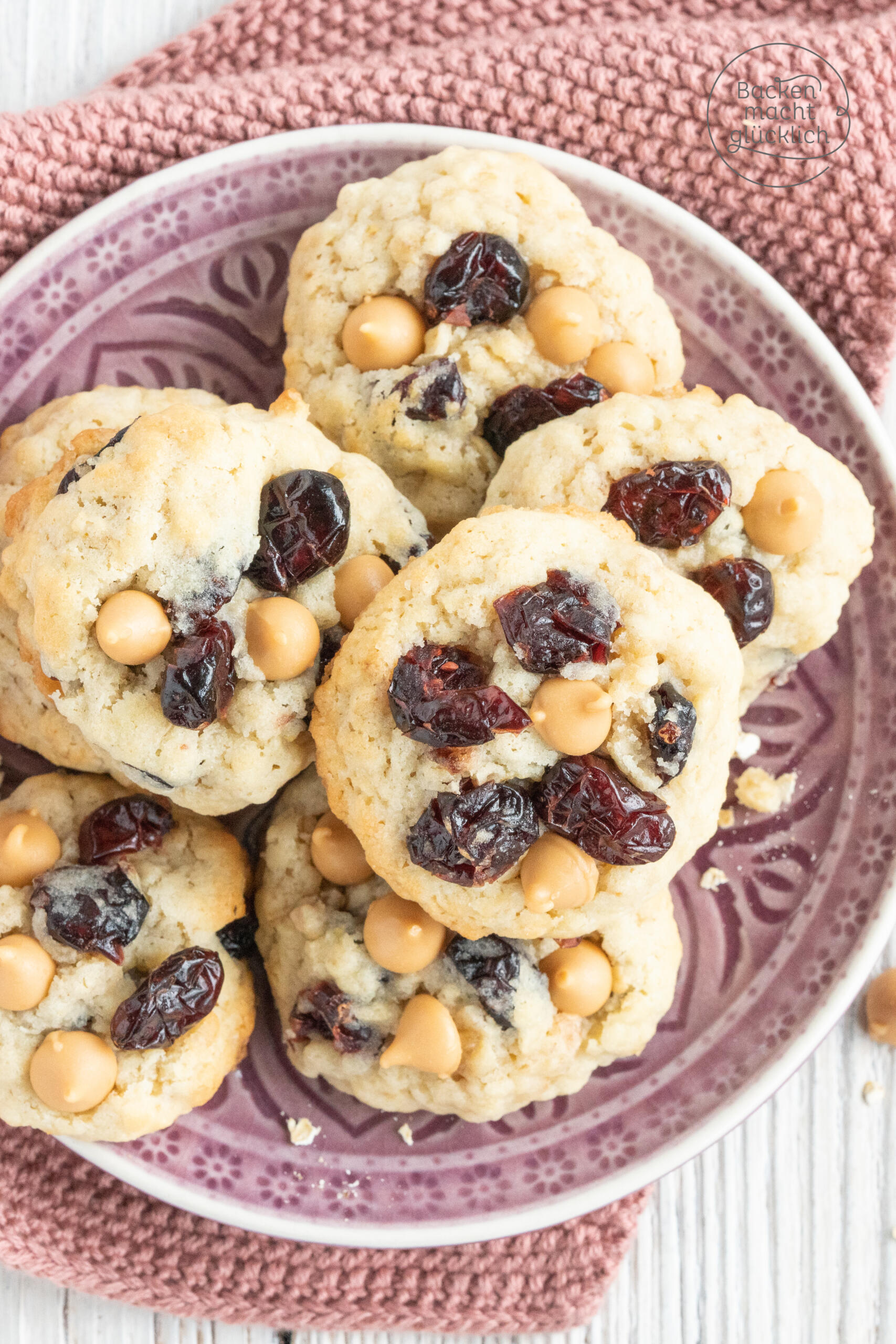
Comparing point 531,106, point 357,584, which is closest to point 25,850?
point 357,584

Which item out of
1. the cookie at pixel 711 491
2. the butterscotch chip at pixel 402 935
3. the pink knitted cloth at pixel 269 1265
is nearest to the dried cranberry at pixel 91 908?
the butterscotch chip at pixel 402 935

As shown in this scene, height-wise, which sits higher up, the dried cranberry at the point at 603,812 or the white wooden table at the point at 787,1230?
the dried cranberry at the point at 603,812

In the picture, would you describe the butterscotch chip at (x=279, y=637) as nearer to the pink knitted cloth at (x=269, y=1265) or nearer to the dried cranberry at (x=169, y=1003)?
the dried cranberry at (x=169, y=1003)

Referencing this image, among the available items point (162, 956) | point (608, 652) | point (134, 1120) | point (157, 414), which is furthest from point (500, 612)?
point (134, 1120)

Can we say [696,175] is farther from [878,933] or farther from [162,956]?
[162,956]

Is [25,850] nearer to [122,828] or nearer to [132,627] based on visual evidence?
[122,828]

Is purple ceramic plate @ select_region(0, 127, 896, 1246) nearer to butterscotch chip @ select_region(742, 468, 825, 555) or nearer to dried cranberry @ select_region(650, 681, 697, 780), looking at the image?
butterscotch chip @ select_region(742, 468, 825, 555)

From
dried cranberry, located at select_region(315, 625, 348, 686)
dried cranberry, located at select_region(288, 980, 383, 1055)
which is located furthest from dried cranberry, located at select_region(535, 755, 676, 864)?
dried cranberry, located at select_region(288, 980, 383, 1055)
